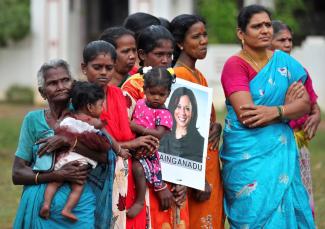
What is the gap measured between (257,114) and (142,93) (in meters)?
0.75

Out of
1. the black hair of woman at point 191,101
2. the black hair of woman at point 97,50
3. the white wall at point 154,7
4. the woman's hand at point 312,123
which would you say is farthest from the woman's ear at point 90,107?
the white wall at point 154,7

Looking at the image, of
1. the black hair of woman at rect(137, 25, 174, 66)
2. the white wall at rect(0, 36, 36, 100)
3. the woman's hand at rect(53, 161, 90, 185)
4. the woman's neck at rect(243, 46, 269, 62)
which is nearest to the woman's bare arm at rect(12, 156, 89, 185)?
the woman's hand at rect(53, 161, 90, 185)

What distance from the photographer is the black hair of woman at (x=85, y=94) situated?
506cm

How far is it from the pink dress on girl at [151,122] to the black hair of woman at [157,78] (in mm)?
138

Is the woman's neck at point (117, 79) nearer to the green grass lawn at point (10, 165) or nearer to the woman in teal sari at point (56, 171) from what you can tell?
the woman in teal sari at point (56, 171)

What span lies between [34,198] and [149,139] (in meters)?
0.74

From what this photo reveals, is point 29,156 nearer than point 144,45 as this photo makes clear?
Yes

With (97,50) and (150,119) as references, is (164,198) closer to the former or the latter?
(150,119)

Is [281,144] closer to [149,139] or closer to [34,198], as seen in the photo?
[149,139]

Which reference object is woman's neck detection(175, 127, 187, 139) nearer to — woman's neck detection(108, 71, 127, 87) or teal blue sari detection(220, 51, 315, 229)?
teal blue sari detection(220, 51, 315, 229)

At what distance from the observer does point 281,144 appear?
19.9 feet

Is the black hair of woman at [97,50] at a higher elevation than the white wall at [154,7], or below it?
higher

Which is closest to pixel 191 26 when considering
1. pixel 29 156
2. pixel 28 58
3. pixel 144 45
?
pixel 144 45

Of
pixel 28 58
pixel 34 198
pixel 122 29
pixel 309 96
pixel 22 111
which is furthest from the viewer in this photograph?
pixel 28 58
